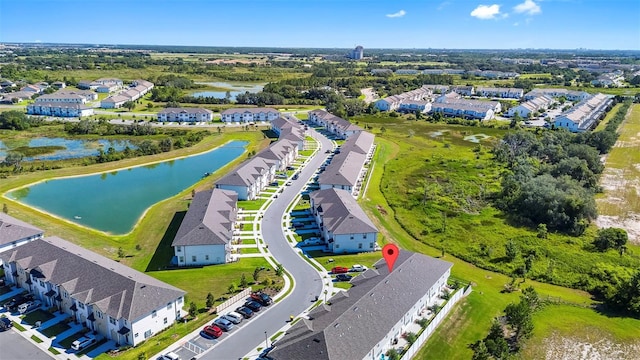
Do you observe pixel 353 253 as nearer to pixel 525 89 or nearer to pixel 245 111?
pixel 245 111

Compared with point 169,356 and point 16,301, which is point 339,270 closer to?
point 169,356

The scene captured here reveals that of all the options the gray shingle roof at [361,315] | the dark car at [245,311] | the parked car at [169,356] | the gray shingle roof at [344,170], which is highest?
the gray shingle roof at [344,170]

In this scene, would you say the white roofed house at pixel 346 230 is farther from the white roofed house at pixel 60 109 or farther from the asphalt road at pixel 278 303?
the white roofed house at pixel 60 109

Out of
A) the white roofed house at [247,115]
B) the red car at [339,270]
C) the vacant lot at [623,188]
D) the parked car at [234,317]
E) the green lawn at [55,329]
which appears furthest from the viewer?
the white roofed house at [247,115]

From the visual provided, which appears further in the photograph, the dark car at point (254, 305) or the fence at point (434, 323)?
the dark car at point (254, 305)

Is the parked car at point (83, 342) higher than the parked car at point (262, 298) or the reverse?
the reverse

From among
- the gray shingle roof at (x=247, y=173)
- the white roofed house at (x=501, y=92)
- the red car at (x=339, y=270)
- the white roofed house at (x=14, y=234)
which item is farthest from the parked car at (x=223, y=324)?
the white roofed house at (x=501, y=92)

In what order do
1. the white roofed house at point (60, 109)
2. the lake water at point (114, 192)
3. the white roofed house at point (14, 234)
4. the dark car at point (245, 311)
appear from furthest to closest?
the white roofed house at point (60, 109)
the lake water at point (114, 192)
the white roofed house at point (14, 234)
the dark car at point (245, 311)
